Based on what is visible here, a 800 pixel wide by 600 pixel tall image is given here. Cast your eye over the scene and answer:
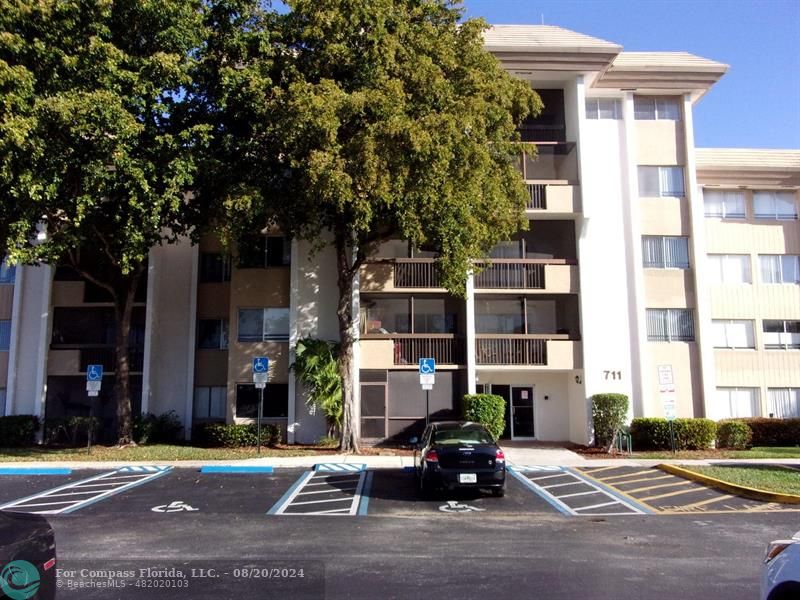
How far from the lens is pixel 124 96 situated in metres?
17.2

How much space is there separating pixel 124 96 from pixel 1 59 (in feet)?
9.86

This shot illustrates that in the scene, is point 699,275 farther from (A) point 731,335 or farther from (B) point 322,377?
(B) point 322,377

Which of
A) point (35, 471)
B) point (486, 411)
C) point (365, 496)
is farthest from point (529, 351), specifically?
point (35, 471)

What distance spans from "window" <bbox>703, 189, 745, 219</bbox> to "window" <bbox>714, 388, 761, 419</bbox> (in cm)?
701

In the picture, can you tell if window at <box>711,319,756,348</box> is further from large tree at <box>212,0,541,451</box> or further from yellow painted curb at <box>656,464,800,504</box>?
yellow painted curb at <box>656,464,800,504</box>

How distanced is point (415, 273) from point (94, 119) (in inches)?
432

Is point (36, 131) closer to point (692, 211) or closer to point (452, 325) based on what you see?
point (452, 325)

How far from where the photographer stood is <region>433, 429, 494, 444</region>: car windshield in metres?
12.9

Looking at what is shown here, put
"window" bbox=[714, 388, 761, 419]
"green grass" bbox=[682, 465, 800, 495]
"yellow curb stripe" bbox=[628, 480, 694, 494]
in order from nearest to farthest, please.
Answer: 1. "green grass" bbox=[682, 465, 800, 495]
2. "yellow curb stripe" bbox=[628, 480, 694, 494]
3. "window" bbox=[714, 388, 761, 419]

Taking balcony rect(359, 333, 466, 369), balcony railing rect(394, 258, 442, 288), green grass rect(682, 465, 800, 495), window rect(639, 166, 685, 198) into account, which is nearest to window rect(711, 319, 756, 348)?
window rect(639, 166, 685, 198)

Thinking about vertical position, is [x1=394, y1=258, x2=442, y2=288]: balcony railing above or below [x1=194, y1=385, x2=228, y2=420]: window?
above

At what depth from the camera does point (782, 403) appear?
24.2 meters

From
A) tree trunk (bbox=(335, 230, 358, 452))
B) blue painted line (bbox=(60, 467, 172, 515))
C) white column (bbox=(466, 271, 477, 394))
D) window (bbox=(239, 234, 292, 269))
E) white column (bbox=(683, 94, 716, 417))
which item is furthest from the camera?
window (bbox=(239, 234, 292, 269))

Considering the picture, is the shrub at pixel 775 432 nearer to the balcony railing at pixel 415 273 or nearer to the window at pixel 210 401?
the balcony railing at pixel 415 273
